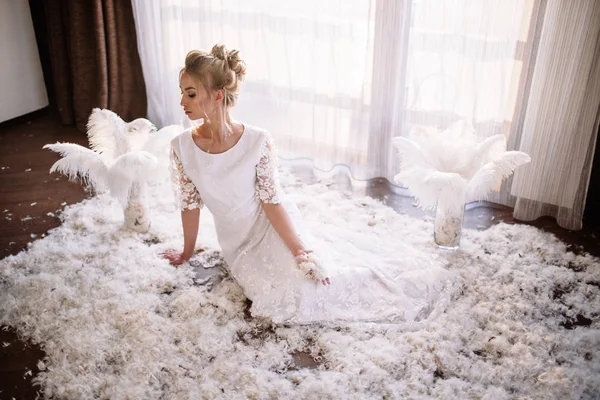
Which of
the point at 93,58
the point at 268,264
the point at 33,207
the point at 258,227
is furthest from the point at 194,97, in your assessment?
the point at 93,58

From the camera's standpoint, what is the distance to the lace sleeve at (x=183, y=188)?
2275mm

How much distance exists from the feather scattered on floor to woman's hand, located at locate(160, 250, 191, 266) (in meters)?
0.04

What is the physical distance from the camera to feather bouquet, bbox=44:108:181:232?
252 centimetres

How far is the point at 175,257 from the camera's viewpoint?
8.21ft

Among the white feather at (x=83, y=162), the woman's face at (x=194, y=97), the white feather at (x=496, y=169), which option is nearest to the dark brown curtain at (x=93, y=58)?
the white feather at (x=83, y=162)

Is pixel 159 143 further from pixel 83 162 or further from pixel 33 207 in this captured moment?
pixel 33 207

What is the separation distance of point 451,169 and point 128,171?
1.45 metres

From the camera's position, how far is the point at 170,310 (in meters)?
2.22

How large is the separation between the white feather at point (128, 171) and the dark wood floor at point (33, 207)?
518 millimetres

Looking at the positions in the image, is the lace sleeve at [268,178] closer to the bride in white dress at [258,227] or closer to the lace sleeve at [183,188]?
the bride in white dress at [258,227]

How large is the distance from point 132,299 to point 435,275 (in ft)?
3.96

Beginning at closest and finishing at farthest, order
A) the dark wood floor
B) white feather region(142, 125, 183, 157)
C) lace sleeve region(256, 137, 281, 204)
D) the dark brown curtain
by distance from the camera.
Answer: the dark wood floor < lace sleeve region(256, 137, 281, 204) < white feather region(142, 125, 183, 157) < the dark brown curtain

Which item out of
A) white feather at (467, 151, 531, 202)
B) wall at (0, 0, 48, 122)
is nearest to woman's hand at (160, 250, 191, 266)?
white feather at (467, 151, 531, 202)

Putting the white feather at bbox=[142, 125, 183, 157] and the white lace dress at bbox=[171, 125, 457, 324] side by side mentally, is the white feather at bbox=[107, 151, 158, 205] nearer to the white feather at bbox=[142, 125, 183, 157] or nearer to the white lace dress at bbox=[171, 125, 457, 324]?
the white feather at bbox=[142, 125, 183, 157]
